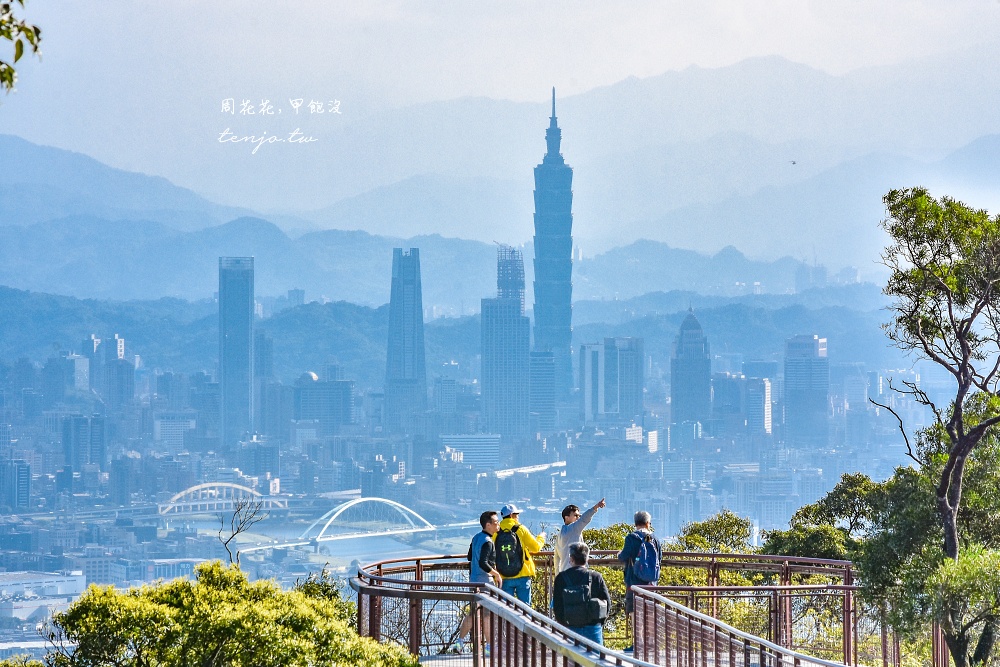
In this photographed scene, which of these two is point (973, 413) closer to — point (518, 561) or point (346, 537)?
point (518, 561)

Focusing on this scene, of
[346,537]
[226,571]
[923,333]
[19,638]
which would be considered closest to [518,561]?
[226,571]

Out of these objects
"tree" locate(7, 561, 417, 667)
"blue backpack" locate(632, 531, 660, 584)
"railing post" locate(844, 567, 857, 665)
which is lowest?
"railing post" locate(844, 567, 857, 665)

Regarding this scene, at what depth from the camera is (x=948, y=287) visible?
11.4m

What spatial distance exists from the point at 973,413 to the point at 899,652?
2.37 m

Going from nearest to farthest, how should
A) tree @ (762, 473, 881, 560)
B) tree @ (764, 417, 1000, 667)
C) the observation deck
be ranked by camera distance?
1. the observation deck
2. tree @ (764, 417, 1000, 667)
3. tree @ (762, 473, 881, 560)

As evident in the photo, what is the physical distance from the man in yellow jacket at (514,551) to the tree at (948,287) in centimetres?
343

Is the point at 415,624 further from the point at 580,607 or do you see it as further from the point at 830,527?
the point at 830,527

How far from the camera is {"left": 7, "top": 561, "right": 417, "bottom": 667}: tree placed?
786 cm

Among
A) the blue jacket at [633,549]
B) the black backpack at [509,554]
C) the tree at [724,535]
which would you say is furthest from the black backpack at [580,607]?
the tree at [724,535]

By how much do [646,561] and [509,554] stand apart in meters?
1.04

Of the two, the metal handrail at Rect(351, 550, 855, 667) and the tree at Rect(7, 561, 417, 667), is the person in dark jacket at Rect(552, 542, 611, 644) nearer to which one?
the metal handrail at Rect(351, 550, 855, 667)

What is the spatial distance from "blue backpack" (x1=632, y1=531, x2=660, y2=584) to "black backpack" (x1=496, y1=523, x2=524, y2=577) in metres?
0.88

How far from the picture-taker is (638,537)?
32.9ft

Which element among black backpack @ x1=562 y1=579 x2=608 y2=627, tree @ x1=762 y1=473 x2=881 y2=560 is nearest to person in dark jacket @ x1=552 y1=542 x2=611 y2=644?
black backpack @ x1=562 y1=579 x2=608 y2=627
